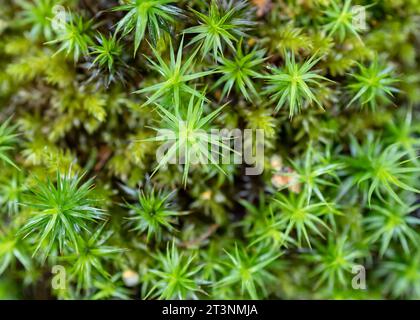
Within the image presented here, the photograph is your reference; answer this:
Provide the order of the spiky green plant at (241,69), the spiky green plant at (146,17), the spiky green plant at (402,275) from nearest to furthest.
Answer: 1. the spiky green plant at (146,17)
2. the spiky green plant at (241,69)
3. the spiky green plant at (402,275)

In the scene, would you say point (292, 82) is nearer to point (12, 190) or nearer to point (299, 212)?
point (299, 212)

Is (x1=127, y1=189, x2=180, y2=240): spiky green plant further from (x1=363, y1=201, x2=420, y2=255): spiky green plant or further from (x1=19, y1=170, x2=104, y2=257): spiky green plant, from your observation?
(x1=363, y1=201, x2=420, y2=255): spiky green plant

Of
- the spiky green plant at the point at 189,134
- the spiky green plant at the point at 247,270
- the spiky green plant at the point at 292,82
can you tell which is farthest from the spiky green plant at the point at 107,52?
the spiky green plant at the point at 247,270

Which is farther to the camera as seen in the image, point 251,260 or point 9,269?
point 9,269

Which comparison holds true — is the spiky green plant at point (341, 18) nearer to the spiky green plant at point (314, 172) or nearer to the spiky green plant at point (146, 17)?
the spiky green plant at point (314, 172)

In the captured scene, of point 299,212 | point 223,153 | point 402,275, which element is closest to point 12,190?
point 223,153
